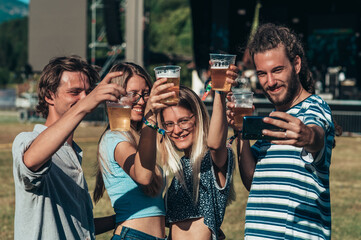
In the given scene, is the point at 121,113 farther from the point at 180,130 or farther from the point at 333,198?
the point at 333,198

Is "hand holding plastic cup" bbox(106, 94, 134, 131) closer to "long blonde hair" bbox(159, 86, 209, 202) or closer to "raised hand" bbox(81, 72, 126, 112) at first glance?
"raised hand" bbox(81, 72, 126, 112)

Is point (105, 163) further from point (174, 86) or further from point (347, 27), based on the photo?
point (347, 27)

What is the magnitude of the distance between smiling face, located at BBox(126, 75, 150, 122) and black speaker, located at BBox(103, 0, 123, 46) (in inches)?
739

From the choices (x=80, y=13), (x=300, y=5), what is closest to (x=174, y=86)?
(x=80, y=13)

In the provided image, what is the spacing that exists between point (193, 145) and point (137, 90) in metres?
0.50

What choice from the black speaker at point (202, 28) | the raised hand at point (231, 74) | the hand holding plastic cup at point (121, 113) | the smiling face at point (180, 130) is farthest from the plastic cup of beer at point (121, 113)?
the black speaker at point (202, 28)

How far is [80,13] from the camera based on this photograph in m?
22.8

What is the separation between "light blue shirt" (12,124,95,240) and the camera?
7.85ft

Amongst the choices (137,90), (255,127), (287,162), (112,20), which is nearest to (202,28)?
(112,20)

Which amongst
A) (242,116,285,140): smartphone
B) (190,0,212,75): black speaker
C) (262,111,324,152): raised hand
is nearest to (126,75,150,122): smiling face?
(242,116,285,140): smartphone

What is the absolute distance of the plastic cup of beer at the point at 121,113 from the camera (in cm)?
249

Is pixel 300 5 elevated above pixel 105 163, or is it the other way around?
pixel 300 5

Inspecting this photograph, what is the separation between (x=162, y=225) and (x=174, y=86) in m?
1.02

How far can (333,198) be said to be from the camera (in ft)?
27.5
